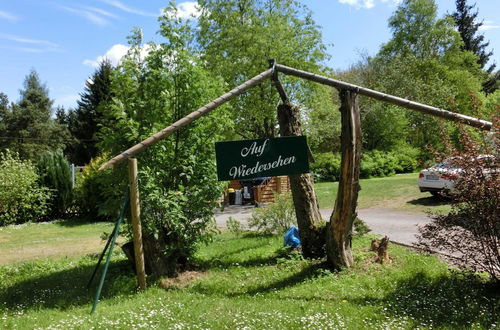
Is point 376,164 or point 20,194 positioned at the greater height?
point 376,164

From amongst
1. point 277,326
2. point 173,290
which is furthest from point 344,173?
point 173,290

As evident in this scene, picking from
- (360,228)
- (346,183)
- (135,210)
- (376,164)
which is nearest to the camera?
(135,210)

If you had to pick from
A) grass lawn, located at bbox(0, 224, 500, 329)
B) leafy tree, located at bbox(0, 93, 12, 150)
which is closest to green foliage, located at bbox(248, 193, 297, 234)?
grass lawn, located at bbox(0, 224, 500, 329)

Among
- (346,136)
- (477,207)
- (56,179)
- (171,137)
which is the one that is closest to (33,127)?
(56,179)

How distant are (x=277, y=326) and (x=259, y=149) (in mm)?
2748

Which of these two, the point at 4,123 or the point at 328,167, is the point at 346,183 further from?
the point at 4,123

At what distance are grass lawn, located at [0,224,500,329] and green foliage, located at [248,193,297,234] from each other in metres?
2.23

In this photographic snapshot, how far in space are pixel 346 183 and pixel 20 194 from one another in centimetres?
1399

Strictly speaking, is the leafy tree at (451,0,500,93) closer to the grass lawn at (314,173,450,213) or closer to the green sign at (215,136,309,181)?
the grass lawn at (314,173,450,213)

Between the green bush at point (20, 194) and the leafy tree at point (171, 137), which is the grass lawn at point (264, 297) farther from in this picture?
the green bush at point (20, 194)

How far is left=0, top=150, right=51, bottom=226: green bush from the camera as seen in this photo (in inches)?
597

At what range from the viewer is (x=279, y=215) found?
9.87m

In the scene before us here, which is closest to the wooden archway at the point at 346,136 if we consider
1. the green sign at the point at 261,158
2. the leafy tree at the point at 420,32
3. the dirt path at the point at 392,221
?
the green sign at the point at 261,158

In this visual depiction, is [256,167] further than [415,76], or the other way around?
[415,76]
